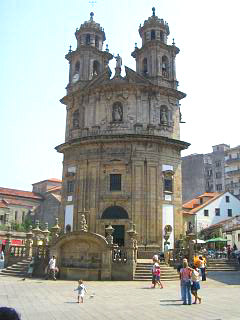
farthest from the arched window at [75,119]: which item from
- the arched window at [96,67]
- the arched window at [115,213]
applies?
the arched window at [115,213]

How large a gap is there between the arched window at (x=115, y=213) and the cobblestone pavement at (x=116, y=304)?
44.9 ft

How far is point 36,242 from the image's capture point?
30.0 meters

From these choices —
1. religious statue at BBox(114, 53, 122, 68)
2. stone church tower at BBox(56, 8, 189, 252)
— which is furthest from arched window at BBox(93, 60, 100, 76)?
religious statue at BBox(114, 53, 122, 68)

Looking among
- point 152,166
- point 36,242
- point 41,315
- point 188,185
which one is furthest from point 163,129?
point 188,185

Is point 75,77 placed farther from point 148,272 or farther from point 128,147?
point 148,272

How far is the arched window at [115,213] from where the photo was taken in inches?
1341

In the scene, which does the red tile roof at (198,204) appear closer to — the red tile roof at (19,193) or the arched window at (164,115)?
the arched window at (164,115)

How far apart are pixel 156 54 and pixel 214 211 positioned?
2822 cm

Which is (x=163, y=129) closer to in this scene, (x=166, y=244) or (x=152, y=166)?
(x=152, y=166)

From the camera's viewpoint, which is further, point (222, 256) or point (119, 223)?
point (222, 256)

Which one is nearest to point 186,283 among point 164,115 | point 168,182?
point 168,182

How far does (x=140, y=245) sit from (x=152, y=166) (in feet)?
23.3

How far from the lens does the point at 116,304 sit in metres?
14.8

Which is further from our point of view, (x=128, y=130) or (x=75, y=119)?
(x=75, y=119)
